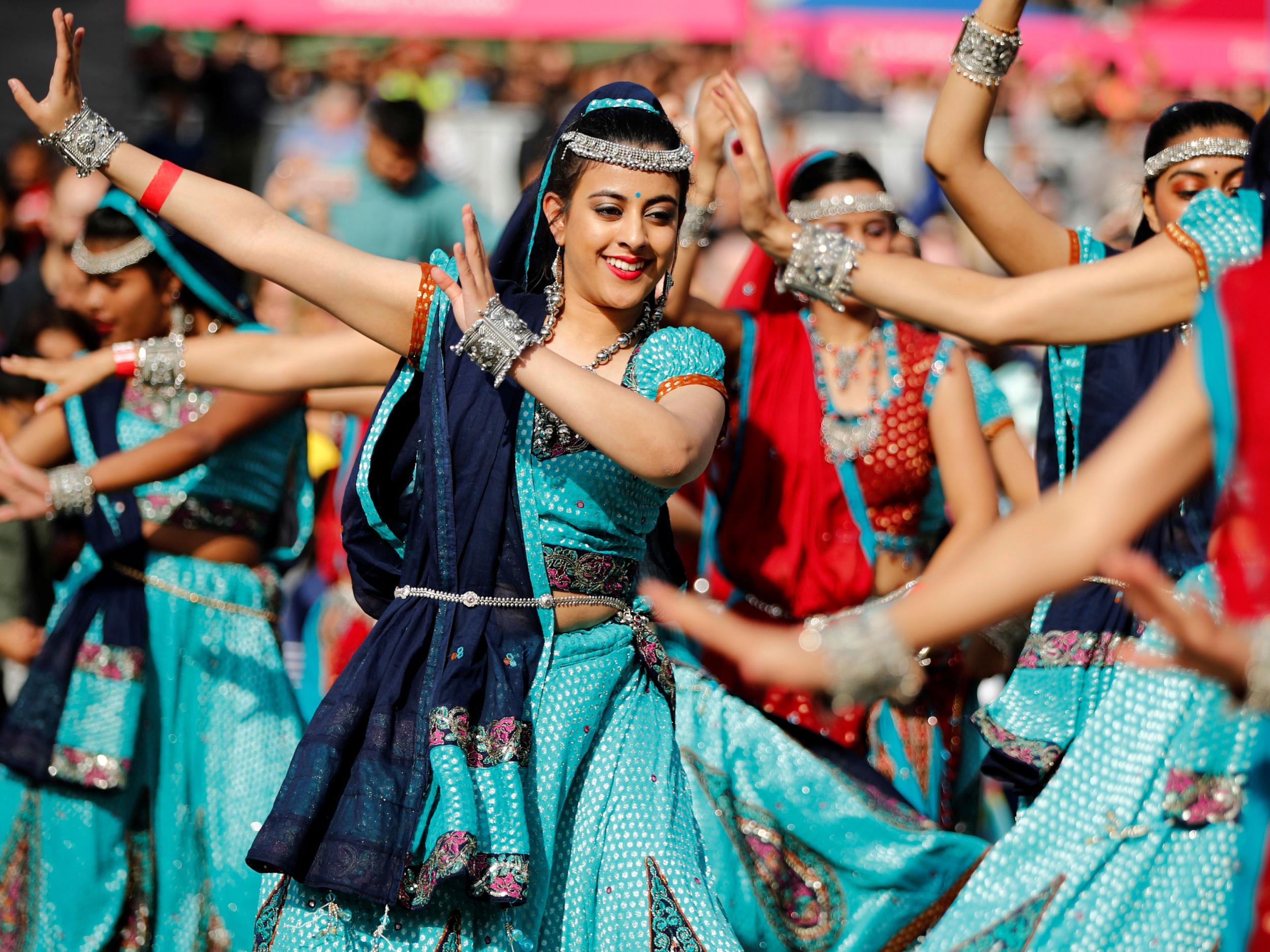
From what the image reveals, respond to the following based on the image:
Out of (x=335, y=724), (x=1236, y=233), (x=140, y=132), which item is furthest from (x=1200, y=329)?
(x=140, y=132)

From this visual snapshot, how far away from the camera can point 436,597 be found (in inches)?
121

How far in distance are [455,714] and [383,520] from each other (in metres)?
0.46

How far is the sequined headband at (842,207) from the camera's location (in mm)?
4680

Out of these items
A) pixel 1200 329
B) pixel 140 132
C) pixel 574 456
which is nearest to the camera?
pixel 1200 329

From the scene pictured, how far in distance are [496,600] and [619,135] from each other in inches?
37.4

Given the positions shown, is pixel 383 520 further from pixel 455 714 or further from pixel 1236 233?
pixel 1236 233

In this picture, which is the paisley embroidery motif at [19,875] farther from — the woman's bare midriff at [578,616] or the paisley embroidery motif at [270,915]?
the woman's bare midriff at [578,616]

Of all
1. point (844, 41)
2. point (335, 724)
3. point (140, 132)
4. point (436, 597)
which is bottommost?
point (335, 724)

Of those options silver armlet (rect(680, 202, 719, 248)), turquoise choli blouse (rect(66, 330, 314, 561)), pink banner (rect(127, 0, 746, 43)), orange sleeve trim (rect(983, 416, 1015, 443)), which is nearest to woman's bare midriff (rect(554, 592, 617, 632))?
silver armlet (rect(680, 202, 719, 248))

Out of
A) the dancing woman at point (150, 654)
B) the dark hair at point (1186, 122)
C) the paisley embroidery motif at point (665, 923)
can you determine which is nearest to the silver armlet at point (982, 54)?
the dark hair at point (1186, 122)

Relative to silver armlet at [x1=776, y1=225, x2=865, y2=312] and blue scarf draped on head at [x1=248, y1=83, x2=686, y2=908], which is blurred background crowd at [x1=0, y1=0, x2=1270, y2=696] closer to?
blue scarf draped on head at [x1=248, y1=83, x2=686, y2=908]

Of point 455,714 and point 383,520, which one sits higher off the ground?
point 383,520

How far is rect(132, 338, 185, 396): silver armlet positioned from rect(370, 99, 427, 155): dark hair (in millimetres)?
3893

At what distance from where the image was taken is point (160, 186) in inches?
120
